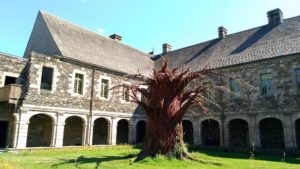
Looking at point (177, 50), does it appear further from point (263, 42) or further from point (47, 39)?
point (47, 39)

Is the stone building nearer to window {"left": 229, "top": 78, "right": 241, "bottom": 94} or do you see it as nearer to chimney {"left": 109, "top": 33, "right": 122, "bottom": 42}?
window {"left": 229, "top": 78, "right": 241, "bottom": 94}

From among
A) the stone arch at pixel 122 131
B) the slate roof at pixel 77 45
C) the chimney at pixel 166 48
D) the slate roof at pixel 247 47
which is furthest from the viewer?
the chimney at pixel 166 48

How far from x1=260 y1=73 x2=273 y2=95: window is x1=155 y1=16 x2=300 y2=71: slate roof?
1209mm

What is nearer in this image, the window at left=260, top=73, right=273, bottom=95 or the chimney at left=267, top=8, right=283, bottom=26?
the window at left=260, top=73, right=273, bottom=95

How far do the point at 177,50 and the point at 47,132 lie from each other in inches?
594

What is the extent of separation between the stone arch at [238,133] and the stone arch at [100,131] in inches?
360

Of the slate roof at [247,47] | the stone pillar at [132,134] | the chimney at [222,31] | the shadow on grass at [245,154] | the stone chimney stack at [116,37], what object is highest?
the stone chimney stack at [116,37]

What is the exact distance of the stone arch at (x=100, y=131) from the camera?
19.2 m

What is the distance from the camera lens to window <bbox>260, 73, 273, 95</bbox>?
52.6ft

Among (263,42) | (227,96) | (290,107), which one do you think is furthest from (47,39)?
(290,107)

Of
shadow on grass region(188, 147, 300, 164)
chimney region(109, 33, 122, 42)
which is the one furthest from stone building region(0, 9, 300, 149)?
chimney region(109, 33, 122, 42)

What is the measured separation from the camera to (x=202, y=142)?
18547mm

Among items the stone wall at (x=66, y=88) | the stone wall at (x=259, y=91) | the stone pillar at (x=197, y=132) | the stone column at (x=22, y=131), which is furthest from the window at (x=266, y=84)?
the stone column at (x=22, y=131)

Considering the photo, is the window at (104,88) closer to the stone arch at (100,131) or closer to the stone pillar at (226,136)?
the stone arch at (100,131)
